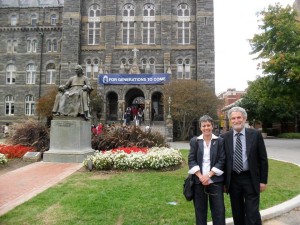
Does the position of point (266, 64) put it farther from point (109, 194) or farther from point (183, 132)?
point (109, 194)

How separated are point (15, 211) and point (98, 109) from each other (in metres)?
31.1

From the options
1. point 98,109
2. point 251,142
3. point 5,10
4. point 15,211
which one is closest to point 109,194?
point 15,211

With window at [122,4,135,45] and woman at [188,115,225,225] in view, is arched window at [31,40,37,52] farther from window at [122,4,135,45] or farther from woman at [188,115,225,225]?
woman at [188,115,225,225]

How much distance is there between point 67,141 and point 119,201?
7.32 metres

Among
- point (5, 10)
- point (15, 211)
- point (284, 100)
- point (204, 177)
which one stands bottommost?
point (15, 211)

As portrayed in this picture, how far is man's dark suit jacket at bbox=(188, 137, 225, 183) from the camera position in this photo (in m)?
4.50

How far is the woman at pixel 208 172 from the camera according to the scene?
14.8 feet

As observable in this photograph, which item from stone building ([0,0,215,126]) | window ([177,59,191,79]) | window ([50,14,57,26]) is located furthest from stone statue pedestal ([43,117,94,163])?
window ([50,14,57,26])

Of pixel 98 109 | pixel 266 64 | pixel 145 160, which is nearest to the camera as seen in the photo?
pixel 145 160

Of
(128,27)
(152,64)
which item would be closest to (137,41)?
(128,27)

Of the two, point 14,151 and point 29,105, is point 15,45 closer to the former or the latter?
point 29,105

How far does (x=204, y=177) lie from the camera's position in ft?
14.6

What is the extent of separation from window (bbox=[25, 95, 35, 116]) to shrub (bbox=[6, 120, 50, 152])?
94.6 ft

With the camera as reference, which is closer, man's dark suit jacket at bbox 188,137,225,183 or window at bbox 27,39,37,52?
man's dark suit jacket at bbox 188,137,225,183
